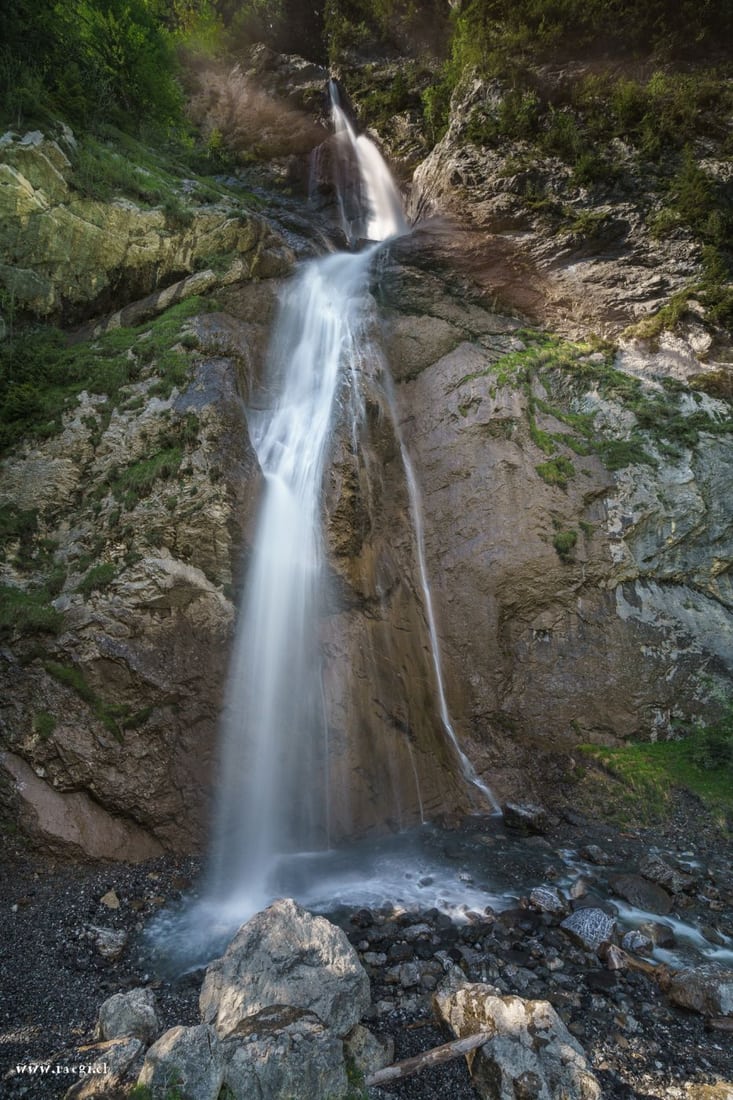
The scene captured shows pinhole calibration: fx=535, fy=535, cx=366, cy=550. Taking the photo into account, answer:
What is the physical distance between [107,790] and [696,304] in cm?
1689

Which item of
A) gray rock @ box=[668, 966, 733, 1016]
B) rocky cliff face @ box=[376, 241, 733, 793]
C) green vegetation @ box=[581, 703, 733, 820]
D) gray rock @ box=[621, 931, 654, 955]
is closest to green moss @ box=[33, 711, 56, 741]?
rocky cliff face @ box=[376, 241, 733, 793]

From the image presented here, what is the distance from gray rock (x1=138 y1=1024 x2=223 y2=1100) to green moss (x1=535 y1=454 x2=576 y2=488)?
10.8 metres

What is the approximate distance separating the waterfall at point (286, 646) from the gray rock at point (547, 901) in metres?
2.83

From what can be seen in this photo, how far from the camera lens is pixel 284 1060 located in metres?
3.78

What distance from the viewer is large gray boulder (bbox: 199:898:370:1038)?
438cm

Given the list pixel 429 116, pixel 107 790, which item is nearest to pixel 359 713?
pixel 107 790

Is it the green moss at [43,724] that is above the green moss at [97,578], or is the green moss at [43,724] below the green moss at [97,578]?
below

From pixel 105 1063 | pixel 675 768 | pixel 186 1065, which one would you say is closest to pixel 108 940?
pixel 105 1063

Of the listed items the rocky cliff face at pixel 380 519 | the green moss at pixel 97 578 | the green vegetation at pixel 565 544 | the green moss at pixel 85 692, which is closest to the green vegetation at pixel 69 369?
the rocky cliff face at pixel 380 519

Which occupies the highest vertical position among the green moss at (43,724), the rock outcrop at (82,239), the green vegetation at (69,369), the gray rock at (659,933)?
the rock outcrop at (82,239)

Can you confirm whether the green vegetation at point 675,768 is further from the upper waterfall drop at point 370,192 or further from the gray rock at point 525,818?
the upper waterfall drop at point 370,192

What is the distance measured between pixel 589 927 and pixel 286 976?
3855 millimetres

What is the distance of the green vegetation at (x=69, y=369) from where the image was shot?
9703 mm

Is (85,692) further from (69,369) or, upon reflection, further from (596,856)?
(596,856)
